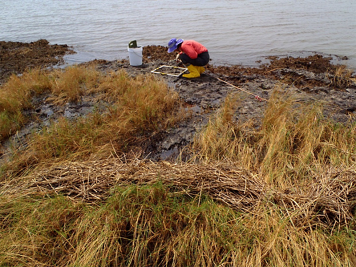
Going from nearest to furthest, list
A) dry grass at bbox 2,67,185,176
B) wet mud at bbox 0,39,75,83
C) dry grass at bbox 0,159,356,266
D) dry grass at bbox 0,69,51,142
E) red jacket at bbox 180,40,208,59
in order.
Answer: dry grass at bbox 0,159,356,266, dry grass at bbox 2,67,185,176, dry grass at bbox 0,69,51,142, red jacket at bbox 180,40,208,59, wet mud at bbox 0,39,75,83

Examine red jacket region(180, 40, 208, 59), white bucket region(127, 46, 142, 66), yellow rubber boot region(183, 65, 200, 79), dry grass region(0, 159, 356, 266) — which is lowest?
dry grass region(0, 159, 356, 266)

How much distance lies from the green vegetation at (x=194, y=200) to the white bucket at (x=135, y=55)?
382 centimetres

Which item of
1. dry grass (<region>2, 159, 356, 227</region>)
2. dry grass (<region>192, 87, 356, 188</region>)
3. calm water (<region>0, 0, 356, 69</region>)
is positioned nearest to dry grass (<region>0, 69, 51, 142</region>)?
dry grass (<region>2, 159, 356, 227</region>)

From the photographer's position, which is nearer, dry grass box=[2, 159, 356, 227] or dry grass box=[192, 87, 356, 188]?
dry grass box=[2, 159, 356, 227]

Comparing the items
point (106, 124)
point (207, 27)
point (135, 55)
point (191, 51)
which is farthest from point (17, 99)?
Result: point (207, 27)

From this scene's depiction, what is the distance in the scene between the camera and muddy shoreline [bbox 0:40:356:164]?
13.6 ft

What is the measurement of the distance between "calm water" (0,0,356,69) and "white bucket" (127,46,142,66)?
2.12 metres

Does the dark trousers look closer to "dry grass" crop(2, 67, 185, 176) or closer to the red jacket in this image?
the red jacket

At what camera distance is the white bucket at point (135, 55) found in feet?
23.1

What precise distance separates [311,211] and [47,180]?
110 inches

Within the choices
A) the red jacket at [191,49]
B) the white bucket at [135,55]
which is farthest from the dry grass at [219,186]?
the white bucket at [135,55]

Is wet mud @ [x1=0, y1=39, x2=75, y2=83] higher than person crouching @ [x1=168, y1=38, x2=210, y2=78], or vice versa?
person crouching @ [x1=168, y1=38, x2=210, y2=78]

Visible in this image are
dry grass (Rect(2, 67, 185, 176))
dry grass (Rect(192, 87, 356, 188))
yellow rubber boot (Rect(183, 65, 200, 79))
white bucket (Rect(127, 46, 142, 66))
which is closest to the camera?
dry grass (Rect(192, 87, 356, 188))

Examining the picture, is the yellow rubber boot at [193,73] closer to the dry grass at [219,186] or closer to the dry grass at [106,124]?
the dry grass at [106,124]
